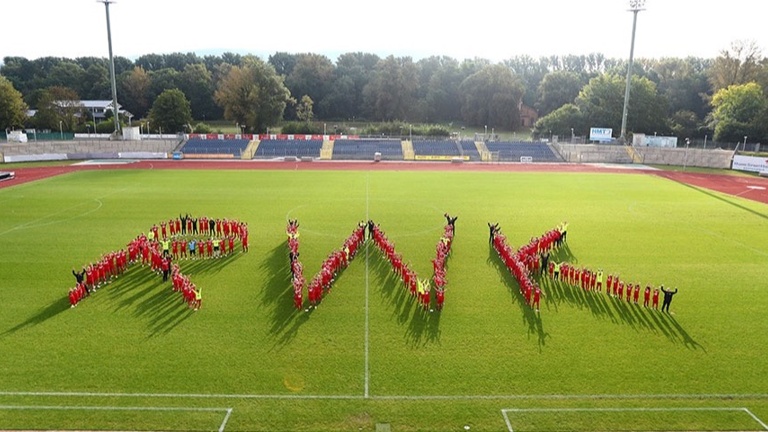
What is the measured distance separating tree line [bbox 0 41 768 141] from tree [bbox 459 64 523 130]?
0.19m

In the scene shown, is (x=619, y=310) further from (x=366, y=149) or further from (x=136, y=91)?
(x=136, y=91)

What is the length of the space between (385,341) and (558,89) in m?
92.2

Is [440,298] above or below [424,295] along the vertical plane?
below

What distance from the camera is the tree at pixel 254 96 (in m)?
77.6

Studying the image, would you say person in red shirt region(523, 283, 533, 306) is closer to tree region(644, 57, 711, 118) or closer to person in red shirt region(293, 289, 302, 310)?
person in red shirt region(293, 289, 302, 310)

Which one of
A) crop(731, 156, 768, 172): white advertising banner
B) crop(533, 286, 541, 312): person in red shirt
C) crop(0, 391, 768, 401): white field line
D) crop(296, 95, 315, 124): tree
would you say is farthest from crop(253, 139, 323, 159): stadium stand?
crop(0, 391, 768, 401): white field line

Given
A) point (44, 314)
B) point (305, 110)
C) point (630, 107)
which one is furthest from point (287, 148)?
point (44, 314)

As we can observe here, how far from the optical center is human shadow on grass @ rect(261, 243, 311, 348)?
48.9ft

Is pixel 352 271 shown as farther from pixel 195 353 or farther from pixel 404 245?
pixel 195 353

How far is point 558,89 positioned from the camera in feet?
317

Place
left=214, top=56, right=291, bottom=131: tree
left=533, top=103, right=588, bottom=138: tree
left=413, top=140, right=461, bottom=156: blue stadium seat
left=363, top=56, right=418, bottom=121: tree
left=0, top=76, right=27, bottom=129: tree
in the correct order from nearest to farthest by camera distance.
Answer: left=413, top=140, right=461, bottom=156: blue stadium seat
left=0, top=76, right=27, bottom=129: tree
left=533, top=103, right=588, bottom=138: tree
left=214, top=56, right=291, bottom=131: tree
left=363, top=56, right=418, bottom=121: tree

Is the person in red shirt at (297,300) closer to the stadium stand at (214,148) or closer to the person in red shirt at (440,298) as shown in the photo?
the person in red shirt at (440,298)

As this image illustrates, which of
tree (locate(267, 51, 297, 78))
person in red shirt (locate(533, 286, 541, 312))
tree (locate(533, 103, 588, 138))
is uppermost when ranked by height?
tree (locate(267, 51, 297, 78))

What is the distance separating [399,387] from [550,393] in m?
3.45
